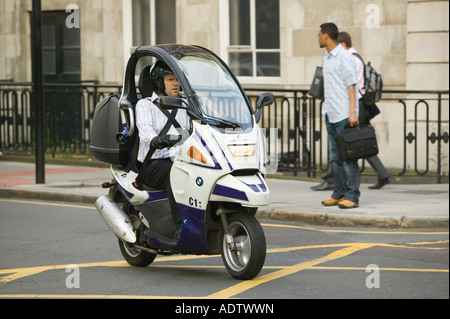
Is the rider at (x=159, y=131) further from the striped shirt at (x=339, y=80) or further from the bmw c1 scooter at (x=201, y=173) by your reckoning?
the striped shirt at (x=339, y=80)

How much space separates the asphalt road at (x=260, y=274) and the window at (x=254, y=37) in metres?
7.65

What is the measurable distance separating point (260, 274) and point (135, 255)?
1.16m

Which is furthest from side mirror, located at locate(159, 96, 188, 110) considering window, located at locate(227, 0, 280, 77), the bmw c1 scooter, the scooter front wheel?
window, located at locate(227, 0, 280, 77)

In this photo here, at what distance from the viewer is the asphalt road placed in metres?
7.27

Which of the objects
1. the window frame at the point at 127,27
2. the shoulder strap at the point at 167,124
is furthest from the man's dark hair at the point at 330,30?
the window frame at the point at 127,27

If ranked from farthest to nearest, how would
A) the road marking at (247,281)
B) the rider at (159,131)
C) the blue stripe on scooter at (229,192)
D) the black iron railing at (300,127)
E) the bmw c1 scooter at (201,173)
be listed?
the black iron railing at (300,127) < the rider at (159,131) < the bmw c1 scooter at (201,173) < the blue stripe on scooter at (229,192) < the road marking at (247,281)

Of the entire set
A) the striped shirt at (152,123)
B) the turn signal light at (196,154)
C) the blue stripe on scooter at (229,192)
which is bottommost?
the blue stripe on scooter at (229,192)

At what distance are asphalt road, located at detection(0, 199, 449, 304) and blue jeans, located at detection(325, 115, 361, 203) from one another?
87cm

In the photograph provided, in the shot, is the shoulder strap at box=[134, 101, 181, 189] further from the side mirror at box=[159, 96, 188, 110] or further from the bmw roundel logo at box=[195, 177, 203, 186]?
the bmw roundel logo at box=[195, 177, 203, 186]

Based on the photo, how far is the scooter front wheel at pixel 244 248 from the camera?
7.41m

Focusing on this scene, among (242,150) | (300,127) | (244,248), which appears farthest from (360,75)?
(244,248)
